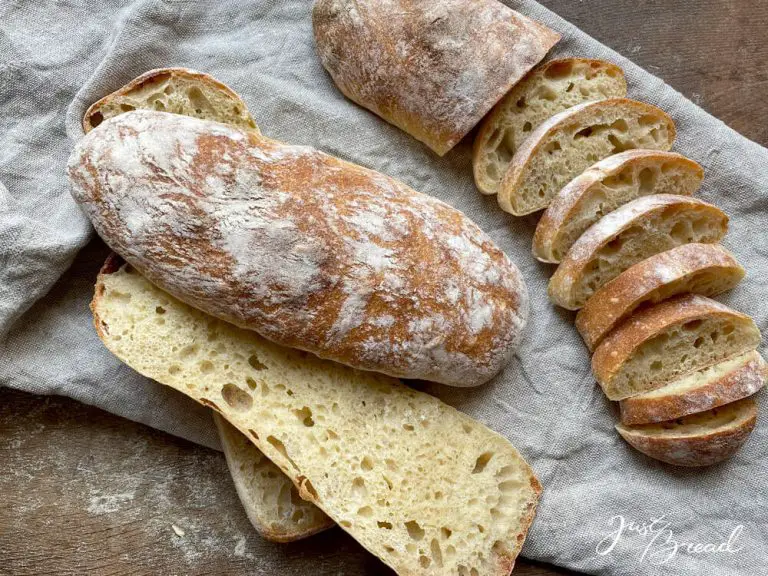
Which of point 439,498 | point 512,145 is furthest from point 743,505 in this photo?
point 512,145

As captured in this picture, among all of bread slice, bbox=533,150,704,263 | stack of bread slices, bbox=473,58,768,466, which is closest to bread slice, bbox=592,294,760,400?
stack of bread slices, bbox=473,58,768,466

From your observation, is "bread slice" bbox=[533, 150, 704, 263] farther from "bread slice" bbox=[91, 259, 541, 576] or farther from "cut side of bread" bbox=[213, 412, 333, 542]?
"cut side of bread" bbox=[213, 412, 333, 542]

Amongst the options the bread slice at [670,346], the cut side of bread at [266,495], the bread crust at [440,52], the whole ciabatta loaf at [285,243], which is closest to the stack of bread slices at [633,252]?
the bread slice at [670,346]

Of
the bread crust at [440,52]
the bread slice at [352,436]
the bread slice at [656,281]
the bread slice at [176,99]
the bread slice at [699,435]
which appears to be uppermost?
the bread crust at [440,52]

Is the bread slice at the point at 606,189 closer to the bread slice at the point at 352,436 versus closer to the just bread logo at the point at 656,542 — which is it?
the bread slice at the point at 352,436

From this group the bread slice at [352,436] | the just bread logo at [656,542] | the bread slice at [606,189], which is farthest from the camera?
the just bread logo at [656,542]

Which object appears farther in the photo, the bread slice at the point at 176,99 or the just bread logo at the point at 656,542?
the just bread logo at the point at 656,542

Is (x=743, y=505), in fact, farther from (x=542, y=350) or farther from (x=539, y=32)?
(x=539, y=32)

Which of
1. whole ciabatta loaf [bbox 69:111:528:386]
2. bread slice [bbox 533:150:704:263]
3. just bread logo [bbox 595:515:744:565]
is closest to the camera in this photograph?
whole ciabatta loaf [bbox 69:111:528:386]
